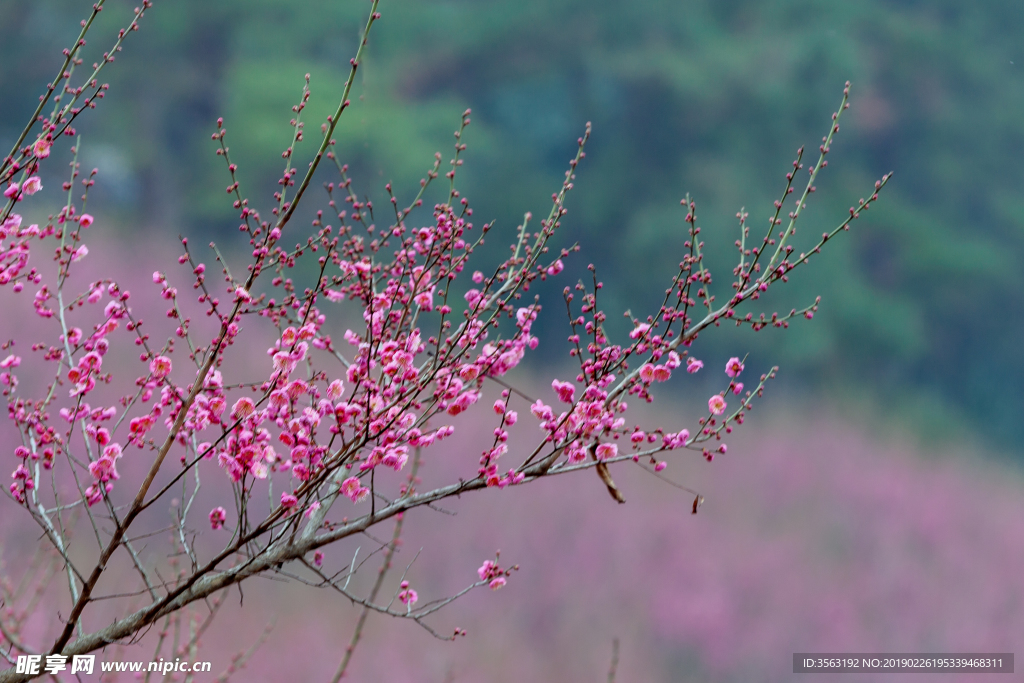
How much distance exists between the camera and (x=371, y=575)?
17.4 ft

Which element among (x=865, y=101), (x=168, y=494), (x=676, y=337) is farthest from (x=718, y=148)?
(x=676, y=337)

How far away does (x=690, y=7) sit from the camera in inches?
308

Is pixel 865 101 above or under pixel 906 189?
above

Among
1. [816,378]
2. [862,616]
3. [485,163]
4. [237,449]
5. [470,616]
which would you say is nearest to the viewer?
[237,449]

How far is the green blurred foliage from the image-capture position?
279 inches

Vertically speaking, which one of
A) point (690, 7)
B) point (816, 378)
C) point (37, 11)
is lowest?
point (816, 378)

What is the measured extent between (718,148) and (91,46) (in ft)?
17.1

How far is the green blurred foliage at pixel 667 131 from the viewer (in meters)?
7.09

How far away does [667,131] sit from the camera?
7.70 meters

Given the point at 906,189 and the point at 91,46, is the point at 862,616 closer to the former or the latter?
→ the point at 906,189

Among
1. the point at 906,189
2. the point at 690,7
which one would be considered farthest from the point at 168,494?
the point at 906,189

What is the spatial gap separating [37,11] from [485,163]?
3.94 meters

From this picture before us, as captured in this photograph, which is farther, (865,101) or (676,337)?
(865,101)

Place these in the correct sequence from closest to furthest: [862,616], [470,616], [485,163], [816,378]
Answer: [470,616], [862,616], [816,378], [485,163]
